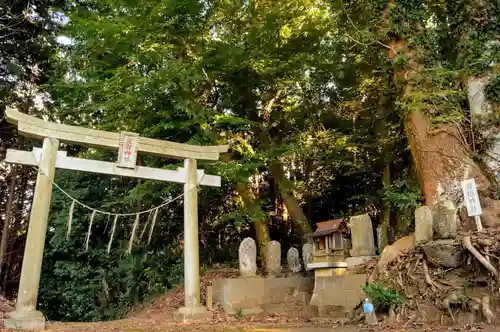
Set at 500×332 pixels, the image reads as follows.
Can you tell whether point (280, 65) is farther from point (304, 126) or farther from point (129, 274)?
point (129, 274)

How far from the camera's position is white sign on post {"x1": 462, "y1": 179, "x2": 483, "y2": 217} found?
19.5ft

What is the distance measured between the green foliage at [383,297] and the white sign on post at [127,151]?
453cm

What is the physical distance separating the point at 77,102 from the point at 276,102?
5583mm

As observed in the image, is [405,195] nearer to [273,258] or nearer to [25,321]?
[273,258]

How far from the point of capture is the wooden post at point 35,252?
5871mm

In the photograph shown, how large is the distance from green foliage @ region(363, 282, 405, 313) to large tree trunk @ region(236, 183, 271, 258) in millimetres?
4004

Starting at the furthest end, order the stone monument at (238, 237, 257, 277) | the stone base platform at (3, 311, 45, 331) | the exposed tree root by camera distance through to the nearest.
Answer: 1. the stone monument at (238, 237, 257, 277)
2. the stone base platform at (3, 311, 45, 331)
3. the exposed tree root

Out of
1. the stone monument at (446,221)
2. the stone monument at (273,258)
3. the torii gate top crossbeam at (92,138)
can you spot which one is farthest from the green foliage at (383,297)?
the torii gate top crossbeam at (92,138)

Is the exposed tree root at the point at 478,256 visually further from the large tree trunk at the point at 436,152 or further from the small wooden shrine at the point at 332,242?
the small wooden shrine at the point at 332,242

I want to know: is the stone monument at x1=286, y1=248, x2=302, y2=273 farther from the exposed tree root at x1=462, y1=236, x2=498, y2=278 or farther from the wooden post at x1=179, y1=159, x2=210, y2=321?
the exposed tree root at x1=462, y1=236, x2=498, y2=278

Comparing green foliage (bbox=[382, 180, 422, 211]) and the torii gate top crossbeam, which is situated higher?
the torii gate top crossbeam

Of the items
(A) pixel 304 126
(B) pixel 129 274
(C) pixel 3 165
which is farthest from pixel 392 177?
(C) pixel 3 165

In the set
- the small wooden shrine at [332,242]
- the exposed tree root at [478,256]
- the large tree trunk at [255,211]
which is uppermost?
the large tree trunk at [255,211]

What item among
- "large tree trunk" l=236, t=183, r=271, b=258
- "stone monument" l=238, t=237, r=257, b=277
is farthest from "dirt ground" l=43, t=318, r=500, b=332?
"large tree trunk" l=236, t=183, r=271, b=258
